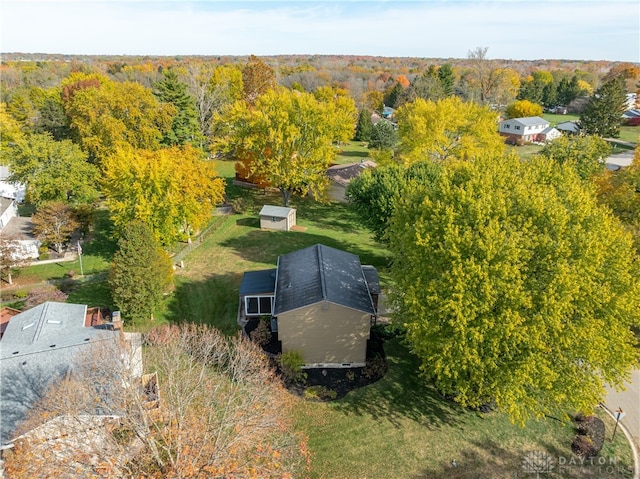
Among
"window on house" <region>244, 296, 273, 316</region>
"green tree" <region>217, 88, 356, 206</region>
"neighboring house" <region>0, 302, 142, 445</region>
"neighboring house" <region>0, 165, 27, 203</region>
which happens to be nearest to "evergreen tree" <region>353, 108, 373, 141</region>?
"green tree" <region>217, 88, 356, 206</region>

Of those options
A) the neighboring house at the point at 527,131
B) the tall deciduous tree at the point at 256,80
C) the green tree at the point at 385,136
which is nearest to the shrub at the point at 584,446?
the green tree at the point at 385,136

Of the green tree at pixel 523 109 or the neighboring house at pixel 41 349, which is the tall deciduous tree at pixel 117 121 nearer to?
the neighboring house at pixel 41 349

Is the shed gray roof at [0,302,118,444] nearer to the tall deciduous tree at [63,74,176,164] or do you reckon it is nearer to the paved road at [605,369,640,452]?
the paved road at [605,369,640,452]

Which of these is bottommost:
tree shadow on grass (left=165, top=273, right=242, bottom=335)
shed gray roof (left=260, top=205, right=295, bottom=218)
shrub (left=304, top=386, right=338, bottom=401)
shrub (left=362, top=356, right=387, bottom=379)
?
shrub (left=304, top=386, right=338, bottom=401)

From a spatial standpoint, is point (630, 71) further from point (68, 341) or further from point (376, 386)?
point (68, 341)

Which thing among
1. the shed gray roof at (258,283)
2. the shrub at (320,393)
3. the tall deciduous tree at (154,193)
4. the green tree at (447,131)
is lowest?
the shrub at (320,393)

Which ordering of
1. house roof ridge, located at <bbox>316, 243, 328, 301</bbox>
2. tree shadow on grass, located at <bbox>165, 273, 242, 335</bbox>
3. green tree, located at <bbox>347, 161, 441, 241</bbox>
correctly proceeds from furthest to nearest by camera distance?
1. green tree, located at <bbox>347, 161, 441, 241</bbox>
2. tree shadow on grass, located at <bbox>165, 273, 242, 335</bbox>
3. house roof ridge, located at <bbox>316, 243, 328, 301</bbox>
